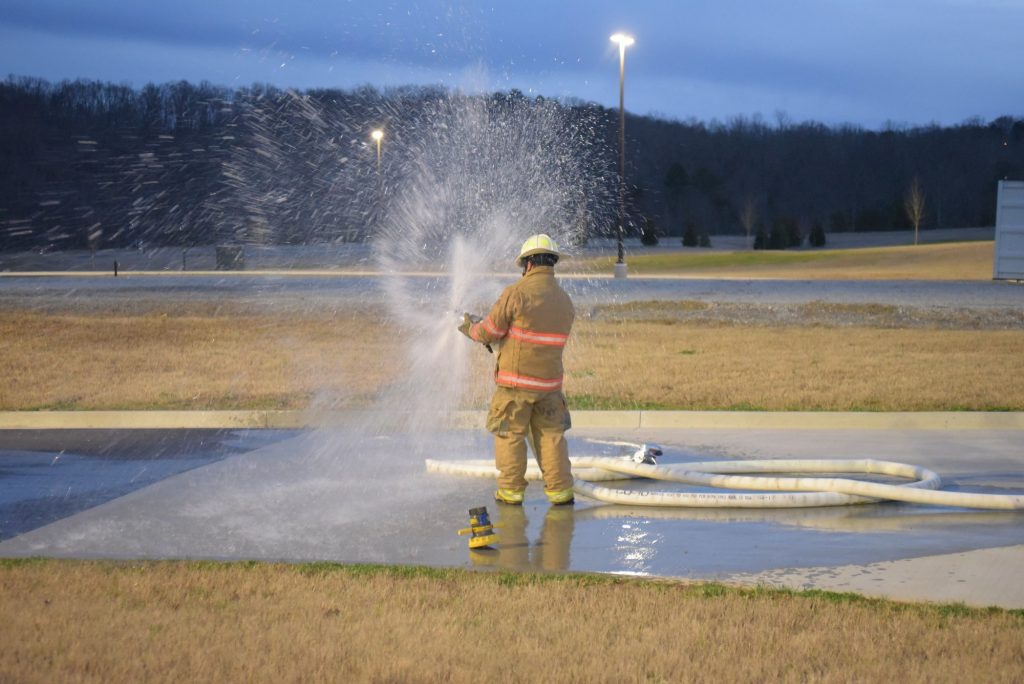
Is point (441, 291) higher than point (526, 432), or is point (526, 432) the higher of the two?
point (526, 432)

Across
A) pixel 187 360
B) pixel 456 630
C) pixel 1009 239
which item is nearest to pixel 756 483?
pixel 456 630

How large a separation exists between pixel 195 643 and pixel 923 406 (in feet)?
29.5

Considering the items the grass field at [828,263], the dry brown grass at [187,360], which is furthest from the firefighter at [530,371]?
the grass field at [828,263]

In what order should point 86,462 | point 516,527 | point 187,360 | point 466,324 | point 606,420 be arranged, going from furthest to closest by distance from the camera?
1. point 187,360
2. point 606,420
3. point 86,462
4. point 466,324
5. point 516,527

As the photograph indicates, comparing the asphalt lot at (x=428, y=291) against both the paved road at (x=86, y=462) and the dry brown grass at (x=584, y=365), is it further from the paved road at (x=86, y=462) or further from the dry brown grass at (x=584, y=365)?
the paved road at (x=86, y=462)

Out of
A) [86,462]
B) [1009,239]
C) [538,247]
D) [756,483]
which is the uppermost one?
[538,247]

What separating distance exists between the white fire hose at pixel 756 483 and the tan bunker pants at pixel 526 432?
0.51m

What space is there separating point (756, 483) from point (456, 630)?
3826 millimetres

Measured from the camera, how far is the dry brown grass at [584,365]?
12.8 meters

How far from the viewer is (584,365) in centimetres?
1570

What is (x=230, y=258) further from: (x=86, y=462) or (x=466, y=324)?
(x=466, y=324)

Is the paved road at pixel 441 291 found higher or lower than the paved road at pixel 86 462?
higher

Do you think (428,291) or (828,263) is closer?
(428,291)

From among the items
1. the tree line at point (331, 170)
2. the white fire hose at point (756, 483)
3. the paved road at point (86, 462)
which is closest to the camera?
the white fire hose at point (756, 483)
